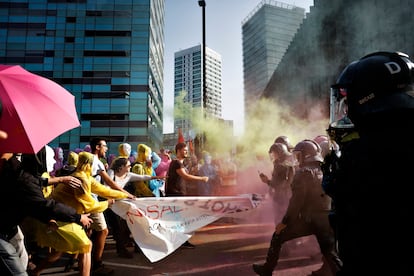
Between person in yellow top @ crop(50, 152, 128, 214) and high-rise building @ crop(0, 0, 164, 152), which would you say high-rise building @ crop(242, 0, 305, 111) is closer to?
high-rise building @ crop(0, 0, 164, 152)

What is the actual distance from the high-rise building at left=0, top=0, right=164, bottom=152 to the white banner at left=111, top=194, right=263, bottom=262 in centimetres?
4924

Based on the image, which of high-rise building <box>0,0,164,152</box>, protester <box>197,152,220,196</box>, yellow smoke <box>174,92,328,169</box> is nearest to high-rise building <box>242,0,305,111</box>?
high-rise building <box>0,0,164,152</box>

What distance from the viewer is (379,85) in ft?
4.25

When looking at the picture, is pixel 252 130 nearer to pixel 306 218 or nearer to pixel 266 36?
pixel 306 218

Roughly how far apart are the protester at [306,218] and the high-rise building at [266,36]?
87.0 m

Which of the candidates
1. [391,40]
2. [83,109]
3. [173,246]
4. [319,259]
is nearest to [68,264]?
[173,246]

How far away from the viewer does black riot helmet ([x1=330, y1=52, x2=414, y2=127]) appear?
1.22 m

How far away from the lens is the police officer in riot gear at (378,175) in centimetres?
109

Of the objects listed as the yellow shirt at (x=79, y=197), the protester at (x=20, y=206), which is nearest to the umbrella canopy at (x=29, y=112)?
the protester at (x=20, y=206)

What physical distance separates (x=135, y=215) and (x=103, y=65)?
54.5m

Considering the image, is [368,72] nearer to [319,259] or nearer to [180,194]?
[319,259]

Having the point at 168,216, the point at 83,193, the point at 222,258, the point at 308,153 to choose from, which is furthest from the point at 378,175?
the point at 222,258

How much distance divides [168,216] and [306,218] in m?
2.00

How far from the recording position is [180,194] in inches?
224
